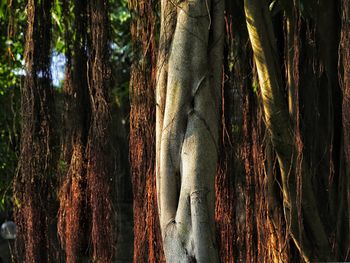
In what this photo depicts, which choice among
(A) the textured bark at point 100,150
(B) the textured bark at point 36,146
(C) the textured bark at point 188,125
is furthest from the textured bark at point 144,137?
(B) the textured bark at point 36,146

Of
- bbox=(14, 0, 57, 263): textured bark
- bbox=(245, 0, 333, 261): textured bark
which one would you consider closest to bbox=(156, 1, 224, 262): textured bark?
bbox=(245, 0, 333, 261): textured bark

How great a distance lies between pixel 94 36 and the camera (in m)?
3.62

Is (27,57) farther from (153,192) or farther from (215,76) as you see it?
(215,76)

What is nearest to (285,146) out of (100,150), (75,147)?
(100,150)

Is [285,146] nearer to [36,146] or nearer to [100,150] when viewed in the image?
[100,150]

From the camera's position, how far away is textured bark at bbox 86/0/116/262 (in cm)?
357

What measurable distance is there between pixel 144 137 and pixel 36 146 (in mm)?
654

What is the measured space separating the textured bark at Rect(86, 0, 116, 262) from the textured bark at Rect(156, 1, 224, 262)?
618 millimetres

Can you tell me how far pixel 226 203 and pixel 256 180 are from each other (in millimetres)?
243

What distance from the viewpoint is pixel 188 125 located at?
2871mm

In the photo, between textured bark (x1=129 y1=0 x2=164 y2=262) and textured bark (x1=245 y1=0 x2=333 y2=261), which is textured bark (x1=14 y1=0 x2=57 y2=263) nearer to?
textured bark (x1=129 y1=0 x2=164 y2=262)

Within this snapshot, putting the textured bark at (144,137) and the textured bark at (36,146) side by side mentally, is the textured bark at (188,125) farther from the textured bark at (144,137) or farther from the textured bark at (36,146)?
the textured bark at (36,146)

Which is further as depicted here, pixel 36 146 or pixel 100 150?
pixel 36 146

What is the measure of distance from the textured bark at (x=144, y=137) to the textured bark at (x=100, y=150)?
0.53 feet
